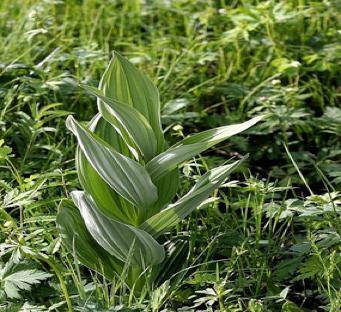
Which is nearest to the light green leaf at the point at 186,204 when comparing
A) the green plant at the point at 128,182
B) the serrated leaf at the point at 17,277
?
the green plant at the point at 128,182

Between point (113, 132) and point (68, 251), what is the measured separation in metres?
0.30

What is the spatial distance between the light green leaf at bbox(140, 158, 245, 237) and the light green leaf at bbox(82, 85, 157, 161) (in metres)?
0.13

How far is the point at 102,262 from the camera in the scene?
196cm

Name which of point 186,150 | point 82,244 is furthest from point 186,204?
point 82,244

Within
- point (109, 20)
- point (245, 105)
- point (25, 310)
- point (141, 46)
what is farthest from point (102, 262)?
point (109, 20)

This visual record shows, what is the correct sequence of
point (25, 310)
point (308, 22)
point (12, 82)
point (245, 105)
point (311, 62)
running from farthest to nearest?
point (308, 22), point (311, 62), point (245, 105), point (12, 82), point (25, 310)

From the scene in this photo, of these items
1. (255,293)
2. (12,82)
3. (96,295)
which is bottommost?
(255,293)

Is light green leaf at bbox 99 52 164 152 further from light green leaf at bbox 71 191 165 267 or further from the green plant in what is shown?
light green leaf at bbox 71 191 165 267

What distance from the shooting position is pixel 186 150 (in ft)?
5.92

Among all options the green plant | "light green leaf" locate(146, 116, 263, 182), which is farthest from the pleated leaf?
"light green leaf" locate(146, 116, 263, 182)

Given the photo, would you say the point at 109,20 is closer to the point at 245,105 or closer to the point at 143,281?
the point at 245,105

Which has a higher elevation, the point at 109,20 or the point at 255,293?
the point at 109,20

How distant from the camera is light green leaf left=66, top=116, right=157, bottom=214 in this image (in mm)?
1783

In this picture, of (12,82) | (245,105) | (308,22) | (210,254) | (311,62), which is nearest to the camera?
(210,254)
